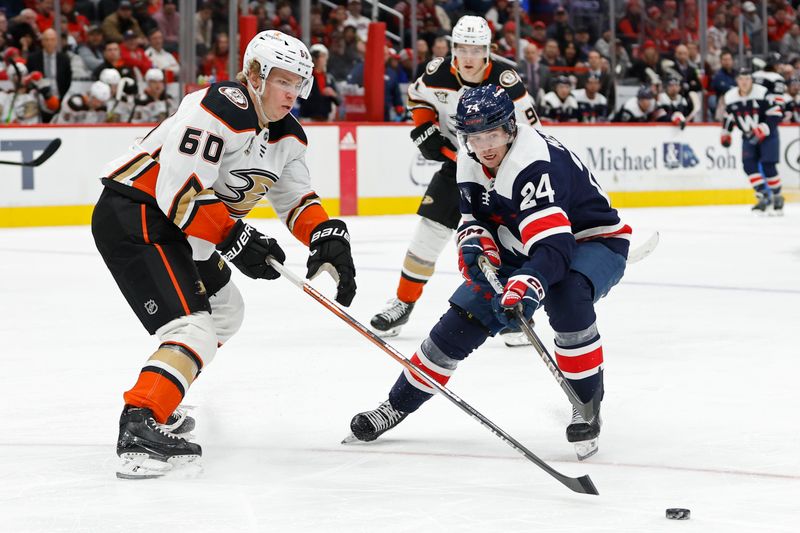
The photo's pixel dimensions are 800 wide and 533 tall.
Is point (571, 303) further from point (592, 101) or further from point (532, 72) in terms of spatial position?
point (592, 101)

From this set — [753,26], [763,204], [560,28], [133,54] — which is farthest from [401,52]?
[753,26]

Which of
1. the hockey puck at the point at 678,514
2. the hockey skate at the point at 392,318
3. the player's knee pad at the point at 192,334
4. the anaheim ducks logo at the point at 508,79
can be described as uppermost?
the anaheim ducks logo at the point at 508,79

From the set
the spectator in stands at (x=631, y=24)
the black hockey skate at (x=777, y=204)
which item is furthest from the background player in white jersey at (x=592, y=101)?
the black hockey skate at (x=777, y=204)

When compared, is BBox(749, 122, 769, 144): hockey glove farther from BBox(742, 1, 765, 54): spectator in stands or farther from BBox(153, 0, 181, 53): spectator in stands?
BBox(153, 0, 181, 53): spectator in stands

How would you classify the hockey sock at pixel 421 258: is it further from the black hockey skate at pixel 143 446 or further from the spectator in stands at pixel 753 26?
the spectator in stands at pixel 753 26

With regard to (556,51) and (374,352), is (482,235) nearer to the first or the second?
(374,352)

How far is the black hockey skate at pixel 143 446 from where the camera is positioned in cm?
288

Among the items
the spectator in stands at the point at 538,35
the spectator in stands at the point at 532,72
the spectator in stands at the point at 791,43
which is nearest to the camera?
the spectator in stands at the point at 532,72

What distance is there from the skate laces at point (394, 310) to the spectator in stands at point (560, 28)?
347 inches

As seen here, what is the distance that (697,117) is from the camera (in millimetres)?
13961

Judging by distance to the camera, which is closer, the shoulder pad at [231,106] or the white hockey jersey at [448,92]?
the shoulder pad at [231,106]

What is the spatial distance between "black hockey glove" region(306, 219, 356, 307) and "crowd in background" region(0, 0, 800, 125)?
723 centimetres

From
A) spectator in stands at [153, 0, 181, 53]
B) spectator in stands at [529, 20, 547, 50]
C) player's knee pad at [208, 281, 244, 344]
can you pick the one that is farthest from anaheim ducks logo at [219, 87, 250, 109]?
spectator in stands at [529, 20, 547, 50]

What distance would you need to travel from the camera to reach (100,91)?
10227 mm
